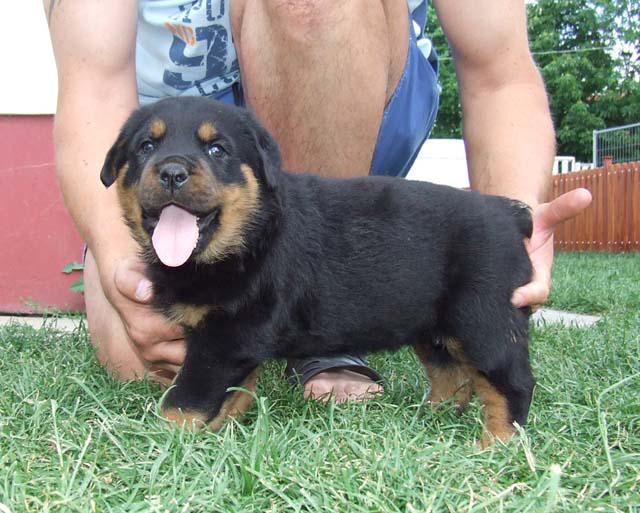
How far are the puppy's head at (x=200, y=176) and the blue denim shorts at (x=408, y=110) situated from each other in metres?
1.26

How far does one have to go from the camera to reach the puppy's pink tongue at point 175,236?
8.20ft

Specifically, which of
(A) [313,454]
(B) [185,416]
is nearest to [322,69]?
(B) [185,416]

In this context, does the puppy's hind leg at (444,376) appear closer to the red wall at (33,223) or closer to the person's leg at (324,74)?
the person's leg at (324,74)

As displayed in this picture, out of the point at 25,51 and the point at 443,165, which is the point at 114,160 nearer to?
the point at 25,51

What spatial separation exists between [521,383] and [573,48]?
41453 millimetres

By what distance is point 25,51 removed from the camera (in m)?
6.75

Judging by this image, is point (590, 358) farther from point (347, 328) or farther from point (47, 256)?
point (47, 256)

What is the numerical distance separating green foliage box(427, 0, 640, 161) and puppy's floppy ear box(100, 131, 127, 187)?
36704 mm

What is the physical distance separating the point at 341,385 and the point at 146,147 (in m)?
1.39

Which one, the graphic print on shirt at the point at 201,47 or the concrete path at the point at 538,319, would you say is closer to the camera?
A: the graphic print on shirt at the point at 201,47

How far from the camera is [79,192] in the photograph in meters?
3.37

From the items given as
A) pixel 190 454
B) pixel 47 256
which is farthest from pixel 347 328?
pixel 47 256

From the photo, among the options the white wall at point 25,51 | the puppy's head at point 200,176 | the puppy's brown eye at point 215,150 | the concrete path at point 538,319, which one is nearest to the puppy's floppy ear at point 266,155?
the puppy's head at point 200,176

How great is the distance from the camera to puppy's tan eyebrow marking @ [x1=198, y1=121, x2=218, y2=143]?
8.46ft
